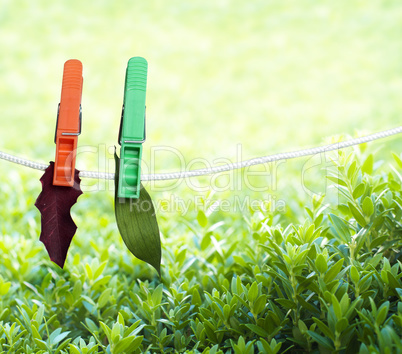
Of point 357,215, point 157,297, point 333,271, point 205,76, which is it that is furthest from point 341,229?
point 205,76

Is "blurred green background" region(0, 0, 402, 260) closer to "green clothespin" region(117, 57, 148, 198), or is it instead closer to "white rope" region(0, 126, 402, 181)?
"white rope" region(0, 126, 402, 181)

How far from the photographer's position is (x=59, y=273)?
6.26ft

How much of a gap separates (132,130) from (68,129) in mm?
185

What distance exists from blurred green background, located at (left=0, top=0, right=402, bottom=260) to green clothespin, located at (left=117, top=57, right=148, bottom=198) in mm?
1175

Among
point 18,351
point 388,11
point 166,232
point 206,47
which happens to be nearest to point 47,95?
point 206,47

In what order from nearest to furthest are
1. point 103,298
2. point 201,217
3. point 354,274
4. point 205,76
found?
1. point 354,274
2. point 103,298
3. point 201,217
4. point 205,76

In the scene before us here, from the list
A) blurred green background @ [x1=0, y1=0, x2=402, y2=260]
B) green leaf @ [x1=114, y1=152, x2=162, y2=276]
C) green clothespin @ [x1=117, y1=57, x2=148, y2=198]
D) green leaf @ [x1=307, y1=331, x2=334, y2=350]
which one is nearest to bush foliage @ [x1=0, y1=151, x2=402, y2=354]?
green leaf @ [x1=307, y1=331, x2=334, y2=350]

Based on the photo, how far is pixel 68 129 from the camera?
3.93 feet

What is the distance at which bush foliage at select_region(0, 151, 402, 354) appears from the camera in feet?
3.97

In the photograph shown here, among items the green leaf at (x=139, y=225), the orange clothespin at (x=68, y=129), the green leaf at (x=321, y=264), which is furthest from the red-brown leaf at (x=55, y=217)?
the green leaf at (x=321, y=264)

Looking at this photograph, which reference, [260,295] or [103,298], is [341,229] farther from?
[103,298]

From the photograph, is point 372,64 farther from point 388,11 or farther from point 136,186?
point 136,186

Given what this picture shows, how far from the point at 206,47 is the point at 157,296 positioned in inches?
288

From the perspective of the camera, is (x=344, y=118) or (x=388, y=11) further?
(x=388, y=11)
